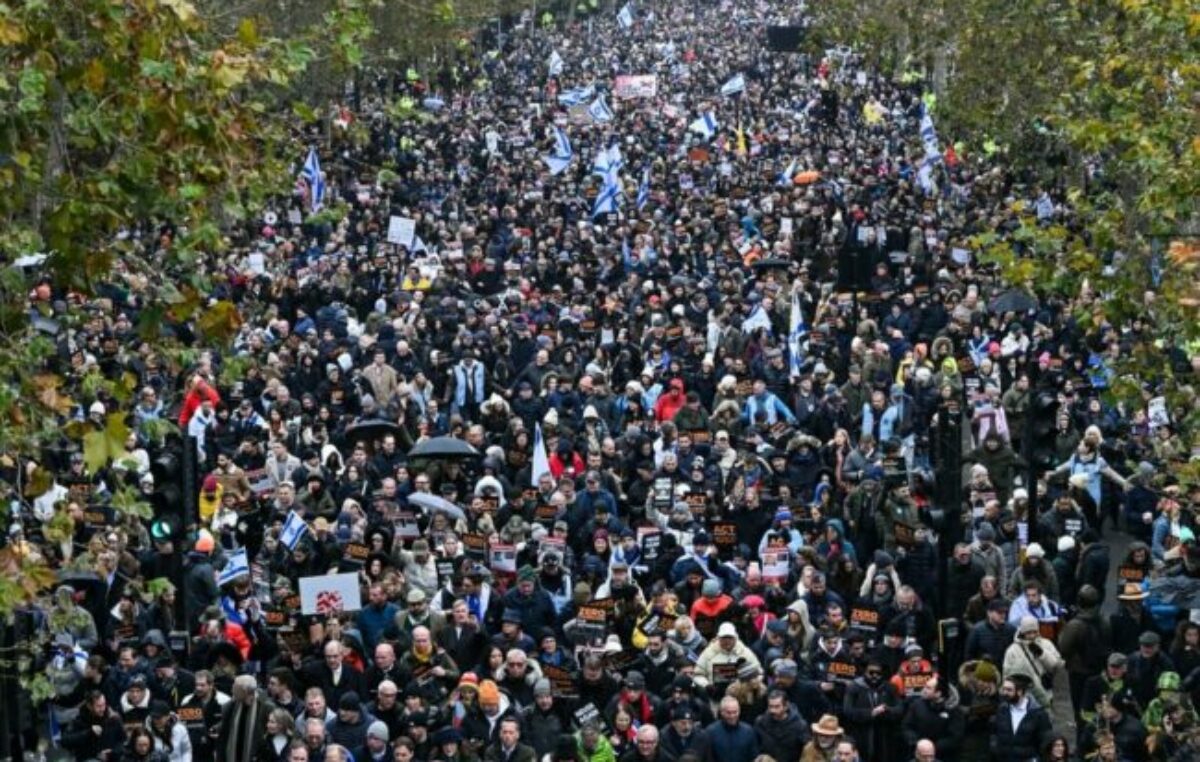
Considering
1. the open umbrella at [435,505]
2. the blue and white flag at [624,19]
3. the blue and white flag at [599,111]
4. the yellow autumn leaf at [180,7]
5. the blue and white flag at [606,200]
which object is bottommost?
the open umbrella at [435,505]

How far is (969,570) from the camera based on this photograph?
68.2 feet

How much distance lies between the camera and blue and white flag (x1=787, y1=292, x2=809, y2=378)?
29422mm

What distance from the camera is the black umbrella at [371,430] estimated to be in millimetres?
25891

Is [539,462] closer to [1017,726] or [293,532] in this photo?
[293,532]

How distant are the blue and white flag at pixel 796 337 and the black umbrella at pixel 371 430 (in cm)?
473

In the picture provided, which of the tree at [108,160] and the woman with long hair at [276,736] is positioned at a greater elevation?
the tree at [108,160]

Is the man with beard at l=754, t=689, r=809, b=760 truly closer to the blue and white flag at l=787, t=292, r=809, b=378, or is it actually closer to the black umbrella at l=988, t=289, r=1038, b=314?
the blue and white flag at l=787, t=292, r=809, b=378

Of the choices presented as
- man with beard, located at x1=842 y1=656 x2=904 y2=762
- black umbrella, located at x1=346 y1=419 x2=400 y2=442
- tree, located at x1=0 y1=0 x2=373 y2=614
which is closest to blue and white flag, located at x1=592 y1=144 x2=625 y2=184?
black umbrella, located at x1=346 y1=419 x2=400 y2=442

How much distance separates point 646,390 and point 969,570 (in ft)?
25.4

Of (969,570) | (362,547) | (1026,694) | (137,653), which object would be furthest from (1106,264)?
(137,653)

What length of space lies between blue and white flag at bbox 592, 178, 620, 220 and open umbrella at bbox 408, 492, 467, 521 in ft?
63.4

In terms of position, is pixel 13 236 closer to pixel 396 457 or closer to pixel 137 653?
pixel 137 653

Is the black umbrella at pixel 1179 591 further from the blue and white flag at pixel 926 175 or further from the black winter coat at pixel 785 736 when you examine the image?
the blue and white flag at pixel 926 175

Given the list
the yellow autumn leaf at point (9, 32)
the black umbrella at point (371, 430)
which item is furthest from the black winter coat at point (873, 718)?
the yellow autumn leaf at point (9, 32)
